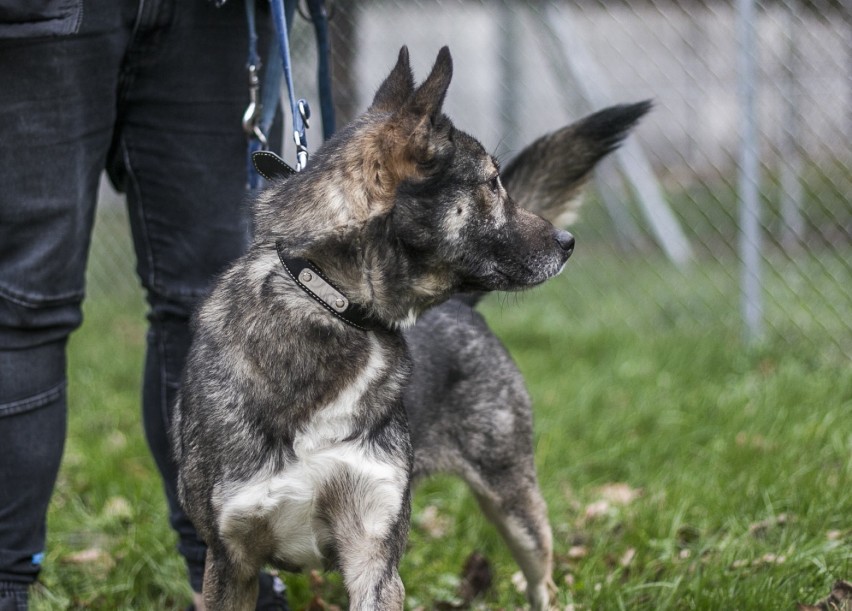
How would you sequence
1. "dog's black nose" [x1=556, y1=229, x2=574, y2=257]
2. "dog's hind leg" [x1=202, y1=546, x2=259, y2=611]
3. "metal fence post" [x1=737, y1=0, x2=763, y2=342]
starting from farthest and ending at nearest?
"metal fence post" [x1=737, y1=0, x2=763, y2=342]
"dog's black nose" [x1=556, y1=229, x2=574, y2=257]
"dog's hind leg" [x1=202, y1=546, x2=259, y2=611]

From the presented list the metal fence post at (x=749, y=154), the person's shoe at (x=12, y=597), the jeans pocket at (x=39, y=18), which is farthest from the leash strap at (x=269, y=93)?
the metal fence post at (x=749, y=154)

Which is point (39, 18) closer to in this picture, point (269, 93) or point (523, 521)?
point (269, 93)

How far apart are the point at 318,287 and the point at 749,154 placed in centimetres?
367

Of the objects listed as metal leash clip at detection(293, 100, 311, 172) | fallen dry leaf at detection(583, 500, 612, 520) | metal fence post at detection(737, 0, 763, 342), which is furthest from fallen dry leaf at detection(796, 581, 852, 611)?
metal fence post at detection(737, 0, 763, 342)

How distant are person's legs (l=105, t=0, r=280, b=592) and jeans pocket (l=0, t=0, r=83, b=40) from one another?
20 centimetres

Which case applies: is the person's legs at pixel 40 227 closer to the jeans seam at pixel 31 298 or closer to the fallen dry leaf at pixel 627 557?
the jeans seam at pixel 31 298

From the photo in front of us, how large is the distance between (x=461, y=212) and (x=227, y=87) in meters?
0.82

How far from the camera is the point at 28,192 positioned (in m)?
2.34

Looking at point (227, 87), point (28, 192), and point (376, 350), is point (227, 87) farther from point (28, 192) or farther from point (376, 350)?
point (376, 350)

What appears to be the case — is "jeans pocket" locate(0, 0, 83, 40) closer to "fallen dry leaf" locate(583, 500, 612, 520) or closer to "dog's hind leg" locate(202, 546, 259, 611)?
"dog's hind leg" locate(202, 546, 259, 611)

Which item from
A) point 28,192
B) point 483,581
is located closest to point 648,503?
point 483,581

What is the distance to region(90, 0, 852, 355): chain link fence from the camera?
18.2ft

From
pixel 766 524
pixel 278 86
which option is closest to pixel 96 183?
pixel 278 86

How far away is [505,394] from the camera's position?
291 centimetres
